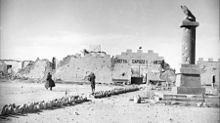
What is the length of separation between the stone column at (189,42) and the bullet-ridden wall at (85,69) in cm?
3164

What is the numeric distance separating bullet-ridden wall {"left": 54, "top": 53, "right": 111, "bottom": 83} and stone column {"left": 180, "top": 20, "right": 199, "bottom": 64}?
3164 cm

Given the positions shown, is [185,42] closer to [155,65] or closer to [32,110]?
[32,110]

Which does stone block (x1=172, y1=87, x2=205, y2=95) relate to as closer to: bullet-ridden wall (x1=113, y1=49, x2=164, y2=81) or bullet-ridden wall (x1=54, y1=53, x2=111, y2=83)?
bullet-ridden wall (x1=54, y1=53, x2=111, y2=83)

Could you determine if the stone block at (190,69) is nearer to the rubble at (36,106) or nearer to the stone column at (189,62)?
the stone column at (189,62)

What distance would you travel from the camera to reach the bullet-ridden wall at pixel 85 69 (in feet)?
154

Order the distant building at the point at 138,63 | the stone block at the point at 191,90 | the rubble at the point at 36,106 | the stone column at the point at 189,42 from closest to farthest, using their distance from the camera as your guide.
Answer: the rubble at the point at 36,106 < the stone block at the point at 191,90 < the stone column at the point at 189,42 < the distant building at the point at 138,63

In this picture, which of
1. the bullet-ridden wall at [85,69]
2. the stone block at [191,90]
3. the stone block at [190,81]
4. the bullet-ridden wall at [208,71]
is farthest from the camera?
the bullet-ridden wall at [85,69]

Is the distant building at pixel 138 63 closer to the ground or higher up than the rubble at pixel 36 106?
higher up

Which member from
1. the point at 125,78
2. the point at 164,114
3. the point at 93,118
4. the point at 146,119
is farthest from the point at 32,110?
the point at 125,78

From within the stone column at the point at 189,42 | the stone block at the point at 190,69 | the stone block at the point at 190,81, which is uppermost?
the stone column at the point at 189,42

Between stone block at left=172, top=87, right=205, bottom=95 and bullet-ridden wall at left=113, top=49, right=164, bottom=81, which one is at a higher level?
bullet-ridden wall at left=113, top=49, right=164, bottom=81

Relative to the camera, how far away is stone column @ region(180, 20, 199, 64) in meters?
15.0

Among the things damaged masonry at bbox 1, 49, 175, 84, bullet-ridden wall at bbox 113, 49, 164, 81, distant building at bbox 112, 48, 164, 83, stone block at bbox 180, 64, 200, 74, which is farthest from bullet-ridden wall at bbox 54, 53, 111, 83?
stone block at bbox 180, 64, 200, 74

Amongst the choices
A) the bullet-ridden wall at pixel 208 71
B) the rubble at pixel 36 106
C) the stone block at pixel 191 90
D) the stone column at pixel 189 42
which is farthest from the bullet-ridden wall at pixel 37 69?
the stone block at pixel 191 90
